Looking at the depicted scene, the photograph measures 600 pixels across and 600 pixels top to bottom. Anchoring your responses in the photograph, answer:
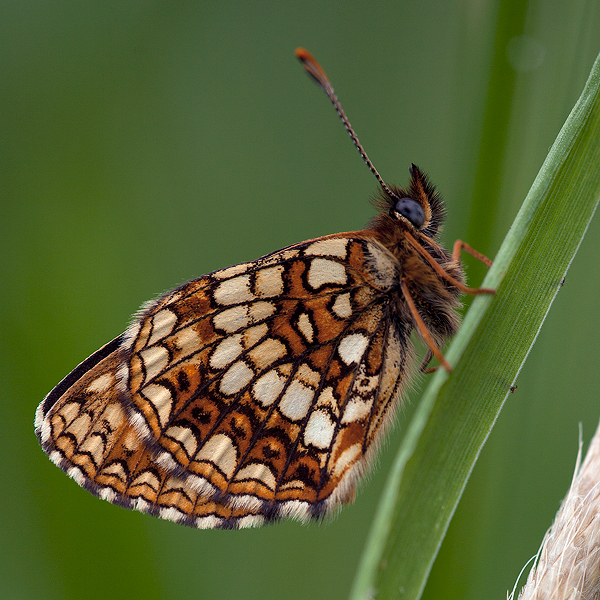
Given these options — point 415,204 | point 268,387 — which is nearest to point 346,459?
point 268,387

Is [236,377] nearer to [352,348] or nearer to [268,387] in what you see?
[268,387]

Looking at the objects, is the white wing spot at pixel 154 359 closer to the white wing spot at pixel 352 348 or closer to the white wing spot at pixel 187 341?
the white wing spot at pixel 187 341

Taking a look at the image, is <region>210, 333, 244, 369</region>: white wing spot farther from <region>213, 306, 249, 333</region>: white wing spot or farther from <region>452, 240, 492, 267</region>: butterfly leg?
<region>452, 240, 492, 267</region>: butterfly leg

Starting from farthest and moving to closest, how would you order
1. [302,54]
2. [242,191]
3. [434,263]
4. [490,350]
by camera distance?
[242,191]
[434,263]
[302,54]
[490,350]

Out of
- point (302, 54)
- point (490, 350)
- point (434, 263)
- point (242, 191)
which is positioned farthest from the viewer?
point (242, 191)

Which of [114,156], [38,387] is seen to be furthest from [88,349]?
[114,156]

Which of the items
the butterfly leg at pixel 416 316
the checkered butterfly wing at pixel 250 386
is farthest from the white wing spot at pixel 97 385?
the butterfly leg at pixel 416 316

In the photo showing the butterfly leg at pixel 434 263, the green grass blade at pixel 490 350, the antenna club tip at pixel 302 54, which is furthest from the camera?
the butterfly leg at pixel 434 263
